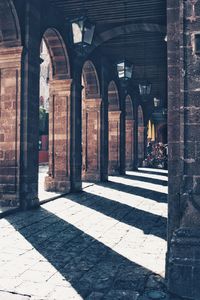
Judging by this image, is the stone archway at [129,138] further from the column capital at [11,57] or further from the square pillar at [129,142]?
the column capital at [11,57]

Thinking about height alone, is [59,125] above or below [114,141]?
above

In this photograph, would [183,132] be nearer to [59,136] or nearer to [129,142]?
[59,136]

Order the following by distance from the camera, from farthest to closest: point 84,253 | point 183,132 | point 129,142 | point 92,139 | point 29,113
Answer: point 129,142
point 92,139
point 29,113
point 84,253
point 183,132

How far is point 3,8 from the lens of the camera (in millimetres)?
6570

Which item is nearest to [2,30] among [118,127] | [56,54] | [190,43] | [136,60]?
[56,54]

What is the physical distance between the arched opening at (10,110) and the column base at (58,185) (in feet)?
8.99

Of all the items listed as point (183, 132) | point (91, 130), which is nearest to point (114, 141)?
point (91, 130)

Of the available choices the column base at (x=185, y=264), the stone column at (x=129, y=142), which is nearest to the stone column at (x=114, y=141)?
the stone column at (x=129, y=142)

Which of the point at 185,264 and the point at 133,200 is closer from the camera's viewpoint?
the point at 185,264

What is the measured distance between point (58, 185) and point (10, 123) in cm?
319

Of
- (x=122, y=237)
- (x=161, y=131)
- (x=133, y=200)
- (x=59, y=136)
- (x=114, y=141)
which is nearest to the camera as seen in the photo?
(x=122, y=237)

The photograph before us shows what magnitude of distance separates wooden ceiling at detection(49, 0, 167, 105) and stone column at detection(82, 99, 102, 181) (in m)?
2.22

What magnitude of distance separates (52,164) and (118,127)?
21.6 feet

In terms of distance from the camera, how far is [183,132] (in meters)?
3.22
